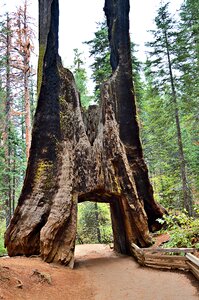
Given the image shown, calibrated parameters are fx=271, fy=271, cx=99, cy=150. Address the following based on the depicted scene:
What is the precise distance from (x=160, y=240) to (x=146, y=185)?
2.98 m

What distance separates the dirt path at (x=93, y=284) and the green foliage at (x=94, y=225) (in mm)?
14185

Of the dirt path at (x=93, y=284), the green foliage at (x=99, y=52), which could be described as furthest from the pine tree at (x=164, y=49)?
the dirt path at (x=93, y=284)

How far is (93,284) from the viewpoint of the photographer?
800 cm

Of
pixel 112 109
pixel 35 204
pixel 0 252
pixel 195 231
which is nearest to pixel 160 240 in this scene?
pixel 195 231

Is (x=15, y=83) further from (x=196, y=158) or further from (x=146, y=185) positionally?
(x=196, y=158)

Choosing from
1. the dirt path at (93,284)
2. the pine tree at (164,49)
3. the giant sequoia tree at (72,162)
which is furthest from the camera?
the pine tree at (164,49)

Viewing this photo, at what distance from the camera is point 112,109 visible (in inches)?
562

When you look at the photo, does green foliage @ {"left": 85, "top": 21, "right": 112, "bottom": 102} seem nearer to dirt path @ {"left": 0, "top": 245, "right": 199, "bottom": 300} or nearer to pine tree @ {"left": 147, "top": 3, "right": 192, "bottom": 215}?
pine tree @ {"left": 147, "top": 3, "right": 192, "bottom": 215}

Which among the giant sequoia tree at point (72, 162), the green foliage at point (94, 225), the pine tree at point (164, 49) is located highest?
the pine tree at point (164, 49)

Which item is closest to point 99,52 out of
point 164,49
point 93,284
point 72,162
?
point 164,49

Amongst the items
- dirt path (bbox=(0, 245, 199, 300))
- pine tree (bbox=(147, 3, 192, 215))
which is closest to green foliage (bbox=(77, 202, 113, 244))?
pine tree (bbox=(147, 3, 192, 215))

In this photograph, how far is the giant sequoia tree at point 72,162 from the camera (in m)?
10.6

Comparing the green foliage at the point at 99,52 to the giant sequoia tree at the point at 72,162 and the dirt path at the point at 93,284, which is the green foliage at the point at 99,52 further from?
the dirt path at the point at 93,284

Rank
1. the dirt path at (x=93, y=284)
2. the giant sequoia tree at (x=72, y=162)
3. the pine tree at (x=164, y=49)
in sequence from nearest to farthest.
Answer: the dirt path at (x=93, y=284), the giant sequoia tree at (x=72, y=162), the pine tree at (x=164, y=49)
